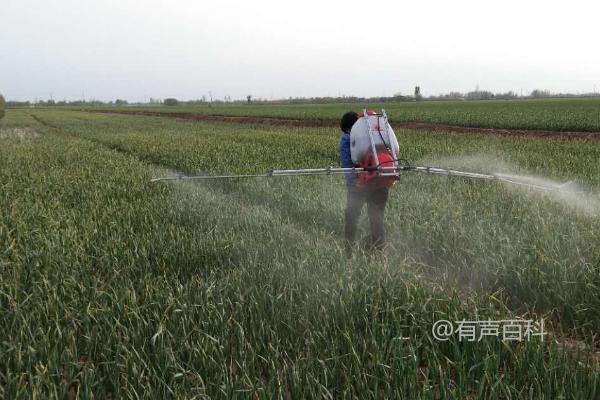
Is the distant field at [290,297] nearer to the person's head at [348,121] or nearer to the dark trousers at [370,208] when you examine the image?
the dark trousers at [370,208]

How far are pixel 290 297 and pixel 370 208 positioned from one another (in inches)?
76.1

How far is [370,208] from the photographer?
201 inches

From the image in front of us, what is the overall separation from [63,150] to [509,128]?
22.2 metres

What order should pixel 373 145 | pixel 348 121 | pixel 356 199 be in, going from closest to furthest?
pixel 373 145, pixel 348 121, pixel 356 199

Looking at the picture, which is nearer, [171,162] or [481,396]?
[481,396]

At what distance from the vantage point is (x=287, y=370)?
101 inches

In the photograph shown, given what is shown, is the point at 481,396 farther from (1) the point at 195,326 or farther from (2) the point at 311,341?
(1) the point at 195,326

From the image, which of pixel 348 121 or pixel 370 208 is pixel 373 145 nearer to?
pixel 348 121

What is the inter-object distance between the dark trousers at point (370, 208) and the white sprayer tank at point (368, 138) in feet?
1.35

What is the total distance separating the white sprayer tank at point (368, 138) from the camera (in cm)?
472

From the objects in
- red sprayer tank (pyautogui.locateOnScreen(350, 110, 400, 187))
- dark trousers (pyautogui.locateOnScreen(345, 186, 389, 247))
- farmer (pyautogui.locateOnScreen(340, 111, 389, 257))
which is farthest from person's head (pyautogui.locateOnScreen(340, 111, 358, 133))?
dark trousers (pyautogui.locateOnScreen(345, 186, 389, 247))

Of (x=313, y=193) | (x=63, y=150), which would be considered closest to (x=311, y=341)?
(x=313, y=193)

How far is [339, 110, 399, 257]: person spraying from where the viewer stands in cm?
472

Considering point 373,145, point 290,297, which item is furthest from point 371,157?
point 290,297
